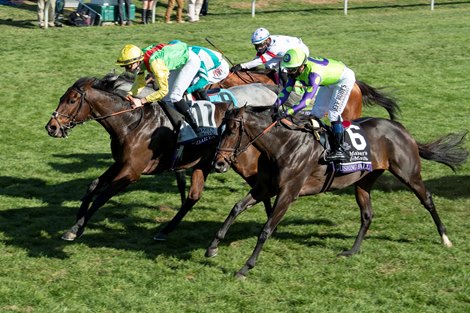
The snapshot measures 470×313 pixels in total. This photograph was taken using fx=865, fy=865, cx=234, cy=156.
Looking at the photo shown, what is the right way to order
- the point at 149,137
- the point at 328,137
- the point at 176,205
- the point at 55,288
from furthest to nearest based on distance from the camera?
1. the point at 176,205
2. the point at 149,137
3. the point at 328,137
4. the point at 55,288

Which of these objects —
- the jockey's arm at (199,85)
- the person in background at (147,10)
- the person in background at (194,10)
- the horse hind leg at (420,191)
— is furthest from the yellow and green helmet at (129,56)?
the person in background at (194,10)

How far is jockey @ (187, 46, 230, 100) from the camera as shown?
1067 centimetres

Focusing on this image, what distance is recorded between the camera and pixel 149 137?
9.54m

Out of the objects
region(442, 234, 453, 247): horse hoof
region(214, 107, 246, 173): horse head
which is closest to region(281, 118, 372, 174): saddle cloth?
region(214, 107, 246, 173): horse head

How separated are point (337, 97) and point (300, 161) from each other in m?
1.50

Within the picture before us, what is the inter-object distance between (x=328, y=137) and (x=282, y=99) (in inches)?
26.1

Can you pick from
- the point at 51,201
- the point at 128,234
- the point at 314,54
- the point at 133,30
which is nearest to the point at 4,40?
the point at 133,30

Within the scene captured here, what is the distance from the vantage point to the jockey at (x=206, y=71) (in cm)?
1067

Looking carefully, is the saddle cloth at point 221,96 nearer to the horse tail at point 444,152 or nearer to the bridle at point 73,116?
the bridle at point 73,116

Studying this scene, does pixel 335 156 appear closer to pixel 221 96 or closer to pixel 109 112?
pixel 221 96

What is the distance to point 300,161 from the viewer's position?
333 inches

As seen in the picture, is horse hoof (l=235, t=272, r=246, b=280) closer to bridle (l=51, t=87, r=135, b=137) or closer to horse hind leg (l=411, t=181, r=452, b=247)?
Answer: horse hind leg (l=411, t=181, r=452, b=247)

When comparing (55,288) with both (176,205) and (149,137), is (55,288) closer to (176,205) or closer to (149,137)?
(149,137)

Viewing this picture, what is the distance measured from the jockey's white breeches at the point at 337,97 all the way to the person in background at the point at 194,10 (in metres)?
14.2
